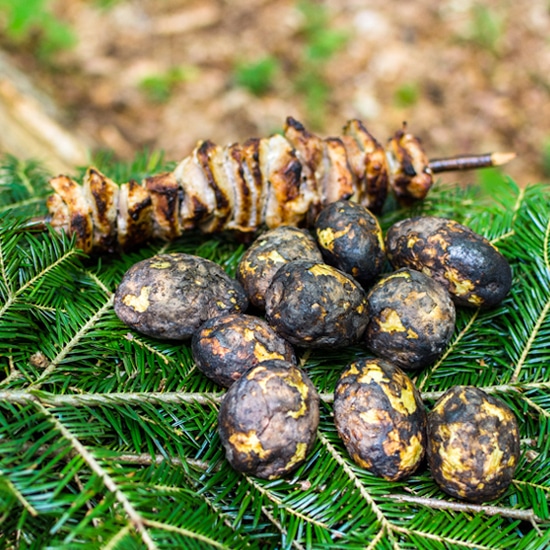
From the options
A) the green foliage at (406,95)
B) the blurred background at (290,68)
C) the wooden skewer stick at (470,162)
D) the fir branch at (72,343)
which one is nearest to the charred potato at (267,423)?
the fir branch at (72,343)

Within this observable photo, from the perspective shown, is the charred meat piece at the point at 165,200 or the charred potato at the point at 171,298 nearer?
the charred potato at the point at 171,298

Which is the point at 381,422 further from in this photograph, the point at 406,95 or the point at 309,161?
the point at 406,95

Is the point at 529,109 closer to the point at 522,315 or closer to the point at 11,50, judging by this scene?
the point at 522,315

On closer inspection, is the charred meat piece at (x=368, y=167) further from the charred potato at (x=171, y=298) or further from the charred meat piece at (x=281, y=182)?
the charred potato at (x=171, y=298)

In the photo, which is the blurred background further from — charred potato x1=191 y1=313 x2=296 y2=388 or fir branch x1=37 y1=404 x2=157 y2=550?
fir branch x1=37 y1=404 x2=157 y2=550

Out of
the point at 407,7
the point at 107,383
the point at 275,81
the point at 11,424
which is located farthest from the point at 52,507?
the point at 407,7

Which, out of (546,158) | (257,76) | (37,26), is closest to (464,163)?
(546,158)
